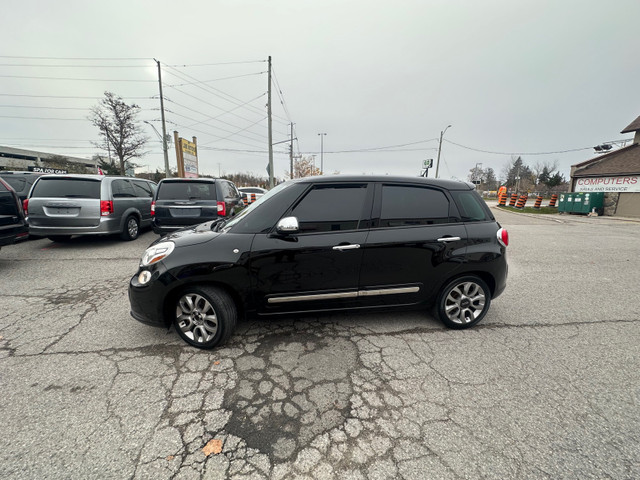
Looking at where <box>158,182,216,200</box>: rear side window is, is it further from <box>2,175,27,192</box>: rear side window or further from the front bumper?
<box>2,175,27,192</box>: rear side window

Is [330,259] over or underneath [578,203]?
underneath

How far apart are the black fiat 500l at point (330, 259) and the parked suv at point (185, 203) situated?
3.66 metres

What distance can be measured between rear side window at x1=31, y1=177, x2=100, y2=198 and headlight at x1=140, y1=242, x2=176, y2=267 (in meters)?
5.04

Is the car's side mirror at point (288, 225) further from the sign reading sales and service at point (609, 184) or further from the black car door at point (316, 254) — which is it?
the sign reading sales and service at point (609, 184)

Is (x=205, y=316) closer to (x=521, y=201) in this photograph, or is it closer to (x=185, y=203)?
(x=185, y=203)

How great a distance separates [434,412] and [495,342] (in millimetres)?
1410

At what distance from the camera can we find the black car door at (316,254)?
8.77 ft

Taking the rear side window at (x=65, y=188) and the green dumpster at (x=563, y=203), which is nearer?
the rear side window at (x=65, y=188)

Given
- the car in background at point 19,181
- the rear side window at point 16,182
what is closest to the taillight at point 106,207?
the car in background at point 19,181

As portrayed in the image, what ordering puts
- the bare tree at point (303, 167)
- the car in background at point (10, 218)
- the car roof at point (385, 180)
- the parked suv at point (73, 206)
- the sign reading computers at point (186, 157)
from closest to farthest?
the car roof at point (385, 180) < the car in background at point (10, 218) < the parked suv at point (73, 206) < the sign reading computers at point (186, 157) < the bare tree at point (303, 167)

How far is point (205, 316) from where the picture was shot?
2658 mm

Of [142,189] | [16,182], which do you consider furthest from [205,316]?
[16,182]

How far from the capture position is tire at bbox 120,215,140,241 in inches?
280

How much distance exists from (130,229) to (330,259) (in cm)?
694
